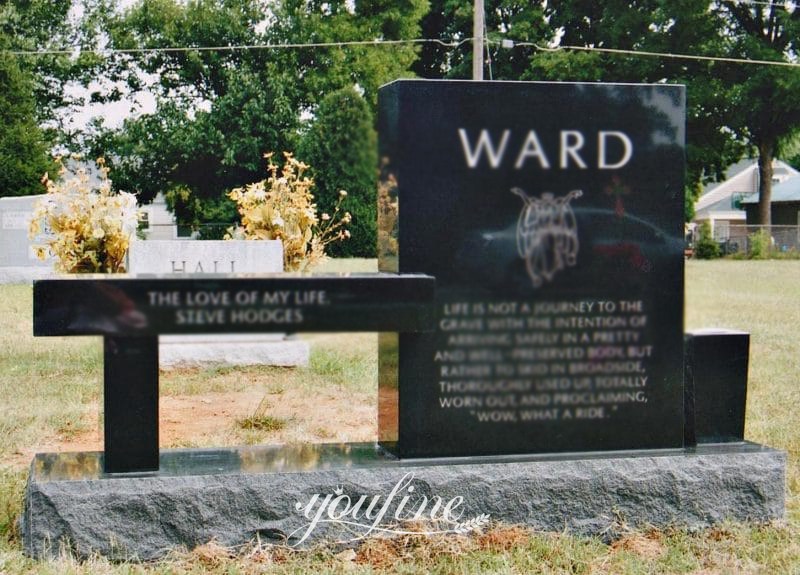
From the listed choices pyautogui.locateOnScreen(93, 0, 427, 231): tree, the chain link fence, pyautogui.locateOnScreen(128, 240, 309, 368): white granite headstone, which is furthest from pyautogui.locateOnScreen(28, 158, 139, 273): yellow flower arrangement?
the chain link fence

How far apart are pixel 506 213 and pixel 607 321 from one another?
651 millimetres

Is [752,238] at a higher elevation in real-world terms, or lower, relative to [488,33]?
lower

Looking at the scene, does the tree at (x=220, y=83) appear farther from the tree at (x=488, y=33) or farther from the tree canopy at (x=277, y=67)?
the tree at (x=488, y=33)

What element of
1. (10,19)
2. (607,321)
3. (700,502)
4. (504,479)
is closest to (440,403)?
(504,479)

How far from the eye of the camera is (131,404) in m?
3.99

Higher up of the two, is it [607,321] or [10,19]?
[10,19]

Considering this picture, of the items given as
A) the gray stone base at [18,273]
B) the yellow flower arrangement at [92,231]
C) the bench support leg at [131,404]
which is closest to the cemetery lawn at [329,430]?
the bench support leg at [131,404]

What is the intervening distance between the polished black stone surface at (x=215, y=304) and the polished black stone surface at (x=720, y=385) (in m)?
1.56

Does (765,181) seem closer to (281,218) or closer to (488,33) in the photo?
(488,33)

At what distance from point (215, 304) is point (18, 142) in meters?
23.2

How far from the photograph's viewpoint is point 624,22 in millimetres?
36125

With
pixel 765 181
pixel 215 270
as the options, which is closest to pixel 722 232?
pixel 765 181

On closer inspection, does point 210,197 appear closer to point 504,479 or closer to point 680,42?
point 680,42

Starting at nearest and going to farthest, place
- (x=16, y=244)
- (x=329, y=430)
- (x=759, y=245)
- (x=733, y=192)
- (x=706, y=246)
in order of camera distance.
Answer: (x=329, y=430) < (x=16, y=244) < (x=706, y=246) < (x=759, y=245) < (x=733, y=192)
